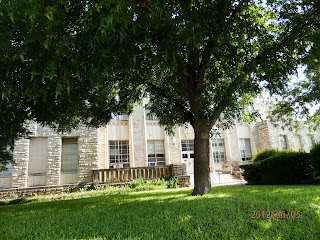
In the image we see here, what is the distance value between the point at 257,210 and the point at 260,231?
0.96 m

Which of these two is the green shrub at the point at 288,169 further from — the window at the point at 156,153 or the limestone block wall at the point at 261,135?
the limestone block wall at the point at 261,135

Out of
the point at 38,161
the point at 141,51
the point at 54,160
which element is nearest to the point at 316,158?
the point at 141,51

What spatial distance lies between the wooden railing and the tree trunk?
7070mm

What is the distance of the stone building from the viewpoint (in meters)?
13.9

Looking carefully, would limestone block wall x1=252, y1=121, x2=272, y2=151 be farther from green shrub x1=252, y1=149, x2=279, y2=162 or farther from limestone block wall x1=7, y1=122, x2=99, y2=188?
limestone block wall x1=7, y1=122, x2=99, y2=188

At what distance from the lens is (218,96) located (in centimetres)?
723

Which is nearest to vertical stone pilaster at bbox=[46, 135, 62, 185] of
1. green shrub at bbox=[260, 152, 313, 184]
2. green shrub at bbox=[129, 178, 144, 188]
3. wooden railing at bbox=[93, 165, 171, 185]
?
wooden railing at bbox=[93, 165, 171, 185]

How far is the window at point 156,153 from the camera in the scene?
60.5ft

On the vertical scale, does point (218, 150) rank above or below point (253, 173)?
above

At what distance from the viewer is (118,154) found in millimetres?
17719

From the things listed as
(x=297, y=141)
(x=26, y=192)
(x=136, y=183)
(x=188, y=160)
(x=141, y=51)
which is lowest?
(x=26, y=192)

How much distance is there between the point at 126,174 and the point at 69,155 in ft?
13.9

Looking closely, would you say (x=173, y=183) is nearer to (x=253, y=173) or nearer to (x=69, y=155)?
(x=253, y=173)

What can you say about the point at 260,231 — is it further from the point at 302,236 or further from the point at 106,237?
the point at 106,237
